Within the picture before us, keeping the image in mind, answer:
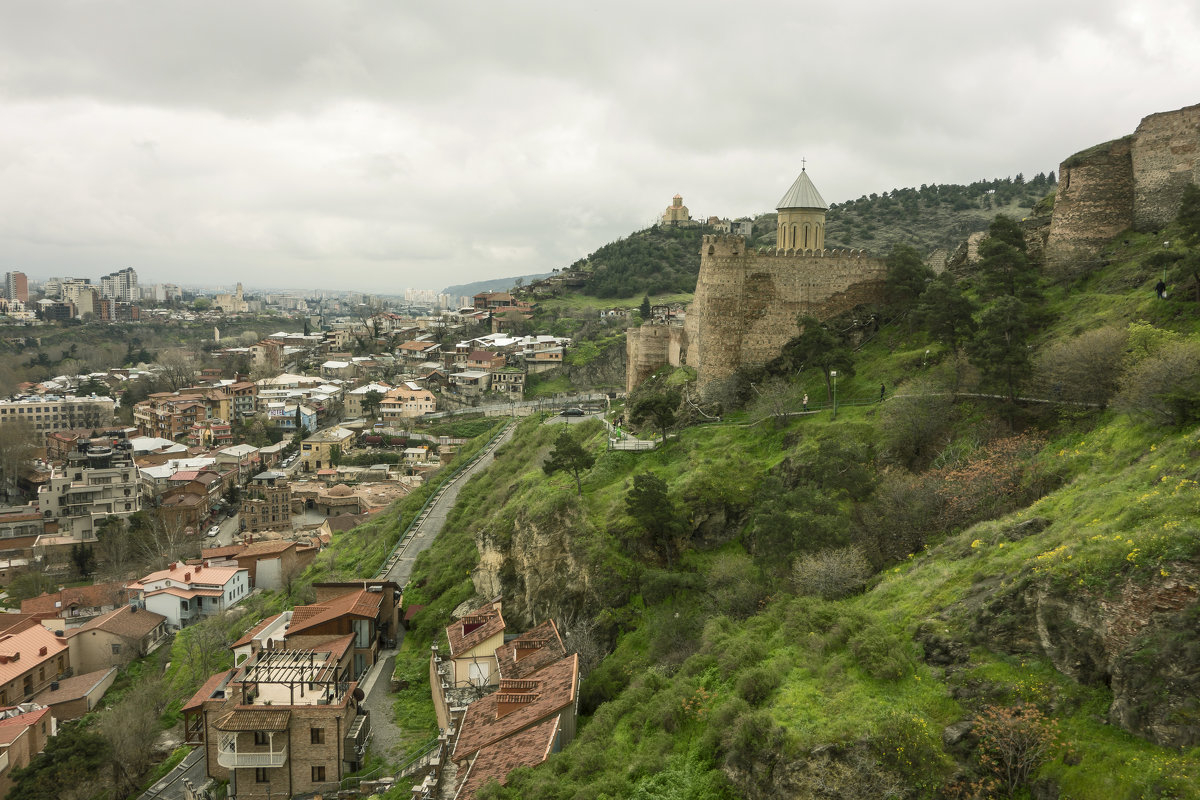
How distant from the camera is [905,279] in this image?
31062 millimetres

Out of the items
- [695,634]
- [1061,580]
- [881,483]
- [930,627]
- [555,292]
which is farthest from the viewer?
[555,292]

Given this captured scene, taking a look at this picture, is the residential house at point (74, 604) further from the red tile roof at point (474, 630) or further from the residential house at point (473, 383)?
the residential house at point (473, 383)

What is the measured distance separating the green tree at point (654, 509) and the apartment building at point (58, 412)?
76.2 metres

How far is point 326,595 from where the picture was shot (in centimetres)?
2958

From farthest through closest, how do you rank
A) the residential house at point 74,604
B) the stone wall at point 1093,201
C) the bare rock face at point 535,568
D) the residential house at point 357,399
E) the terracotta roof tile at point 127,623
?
the residential house at point 357,399 < the residential house at point 74,604 < the terracotta roof tile at point 127,623 < the stone wall at point 1093,201 < the bare rock face at point 535,568

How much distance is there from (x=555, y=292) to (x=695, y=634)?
89.6m

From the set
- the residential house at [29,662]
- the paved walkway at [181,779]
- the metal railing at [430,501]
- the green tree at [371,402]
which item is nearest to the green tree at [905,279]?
the metal railing at [430,501]

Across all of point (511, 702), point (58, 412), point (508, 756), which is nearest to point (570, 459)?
point (511, 702)

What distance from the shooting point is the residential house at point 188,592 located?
129 ft

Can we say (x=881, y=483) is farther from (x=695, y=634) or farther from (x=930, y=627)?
(x=930, y=627)

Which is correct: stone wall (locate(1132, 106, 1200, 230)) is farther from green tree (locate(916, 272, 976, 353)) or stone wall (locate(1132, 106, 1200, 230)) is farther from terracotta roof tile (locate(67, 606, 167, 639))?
terracotta roof tile (locate(67, 606, 167, 639))

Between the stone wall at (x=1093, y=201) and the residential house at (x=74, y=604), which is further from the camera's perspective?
the residential house at (x=74, y=604)

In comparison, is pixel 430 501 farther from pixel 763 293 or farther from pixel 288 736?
pixel 288 736

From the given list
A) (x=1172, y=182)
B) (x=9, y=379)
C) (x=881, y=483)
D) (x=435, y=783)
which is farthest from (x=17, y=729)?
(x=9, y=379)
